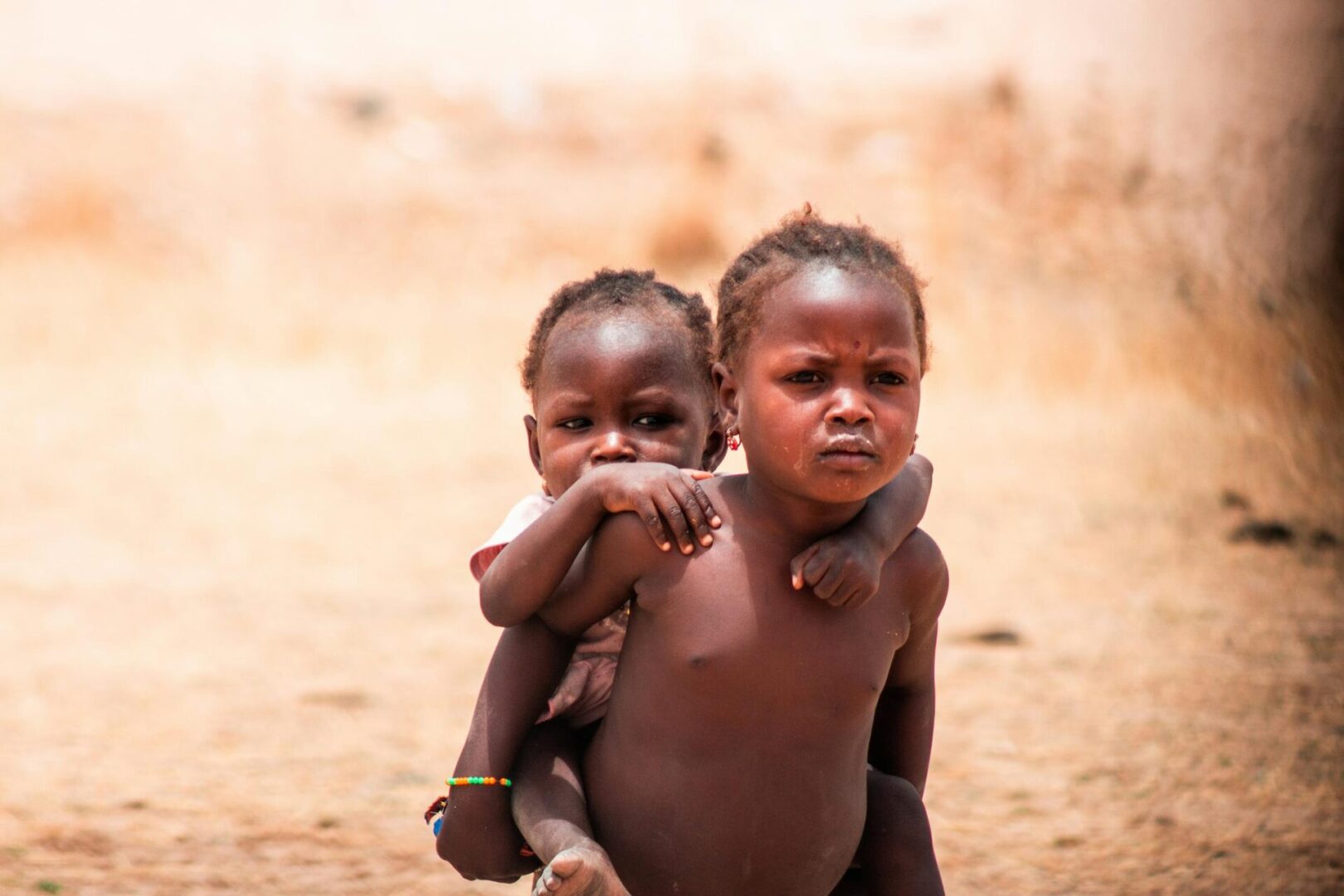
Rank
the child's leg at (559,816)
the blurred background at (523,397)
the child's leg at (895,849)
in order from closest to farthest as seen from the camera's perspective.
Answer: the child's leg at (559,816), the child's leg at (895,849), the blurred background at (523,397)

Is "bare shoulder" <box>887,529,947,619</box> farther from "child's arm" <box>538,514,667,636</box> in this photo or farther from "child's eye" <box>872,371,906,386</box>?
"child's arm" <box>538,514,667,636</box>

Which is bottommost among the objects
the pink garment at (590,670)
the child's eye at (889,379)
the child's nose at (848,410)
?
the pink garment at (590,670)

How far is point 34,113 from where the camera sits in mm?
17016

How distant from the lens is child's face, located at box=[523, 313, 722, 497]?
3018 millimetres

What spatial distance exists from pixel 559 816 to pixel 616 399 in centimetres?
74

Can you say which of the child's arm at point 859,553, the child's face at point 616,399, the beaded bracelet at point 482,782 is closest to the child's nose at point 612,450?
the child's face at point 616,399

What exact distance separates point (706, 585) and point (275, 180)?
47.8 feet

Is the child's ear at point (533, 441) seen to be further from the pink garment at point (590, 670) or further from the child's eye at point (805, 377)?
the child's eye at point (805, 377)

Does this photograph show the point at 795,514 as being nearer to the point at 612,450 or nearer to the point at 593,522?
the point at 593,522

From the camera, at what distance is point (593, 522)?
2.68 metres

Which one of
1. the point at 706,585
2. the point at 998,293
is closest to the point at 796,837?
the point at 706,585

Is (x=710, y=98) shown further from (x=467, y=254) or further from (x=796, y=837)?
(x=796, y=837)

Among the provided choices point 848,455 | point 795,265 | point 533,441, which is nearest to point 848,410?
point 848,455

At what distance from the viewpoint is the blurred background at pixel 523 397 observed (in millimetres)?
5625
